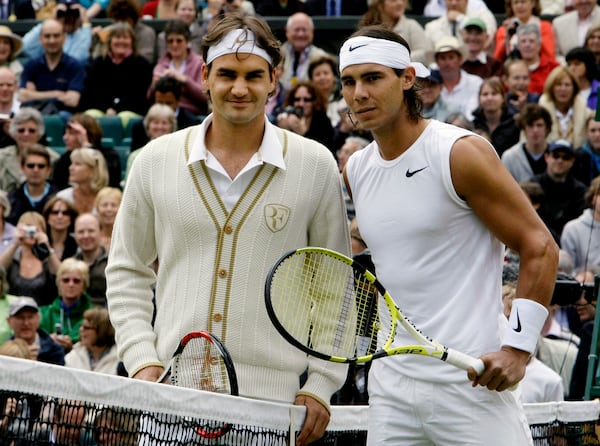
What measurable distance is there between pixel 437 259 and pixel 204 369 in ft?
3.05

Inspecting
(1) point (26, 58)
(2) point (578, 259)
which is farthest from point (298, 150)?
(1) point (26, 58)

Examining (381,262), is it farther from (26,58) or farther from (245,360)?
(26,58)

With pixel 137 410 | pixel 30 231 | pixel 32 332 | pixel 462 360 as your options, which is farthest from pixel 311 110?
pixel 462 360

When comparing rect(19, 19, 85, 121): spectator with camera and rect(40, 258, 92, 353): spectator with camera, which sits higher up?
rect(19, 19, 85, 121): spectator with camera

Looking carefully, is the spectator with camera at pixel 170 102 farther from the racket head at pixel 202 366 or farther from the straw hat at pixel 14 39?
the racket head at pixel 202 366

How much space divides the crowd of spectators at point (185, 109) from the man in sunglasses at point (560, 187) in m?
0.01

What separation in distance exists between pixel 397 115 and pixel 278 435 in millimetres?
1231

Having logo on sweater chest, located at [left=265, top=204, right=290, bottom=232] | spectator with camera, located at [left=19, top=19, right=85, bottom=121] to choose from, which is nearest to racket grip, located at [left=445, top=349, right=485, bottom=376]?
logo on sweater chest, located at [left=265, top=204, right=290, bottom=232]

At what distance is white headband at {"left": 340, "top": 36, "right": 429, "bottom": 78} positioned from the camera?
4.90m

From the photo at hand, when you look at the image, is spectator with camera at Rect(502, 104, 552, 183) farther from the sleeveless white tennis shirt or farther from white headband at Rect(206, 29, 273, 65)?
the sleeveless white tennis shirt

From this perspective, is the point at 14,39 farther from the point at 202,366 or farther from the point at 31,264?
the point at 202,366

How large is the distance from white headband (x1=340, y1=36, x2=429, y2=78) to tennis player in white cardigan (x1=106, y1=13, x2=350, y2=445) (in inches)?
12.8

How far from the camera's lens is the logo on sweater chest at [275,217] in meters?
5.01

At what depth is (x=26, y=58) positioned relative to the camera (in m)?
15.2
